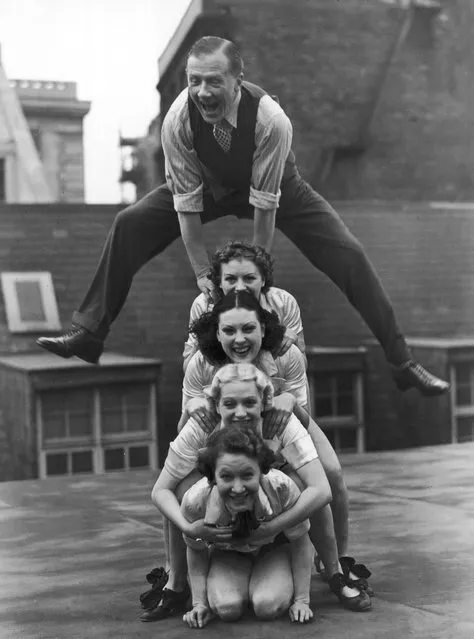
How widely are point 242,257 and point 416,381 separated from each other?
4.09 m

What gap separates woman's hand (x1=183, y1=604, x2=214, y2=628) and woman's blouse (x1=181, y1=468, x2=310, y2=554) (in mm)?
192

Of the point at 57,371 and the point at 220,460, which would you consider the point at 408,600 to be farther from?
the point at 57,371

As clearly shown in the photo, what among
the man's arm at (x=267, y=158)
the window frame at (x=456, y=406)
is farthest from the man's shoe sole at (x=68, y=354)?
the window frame at (x=456, y=406)

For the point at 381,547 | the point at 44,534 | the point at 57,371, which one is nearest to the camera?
the point at 381,547

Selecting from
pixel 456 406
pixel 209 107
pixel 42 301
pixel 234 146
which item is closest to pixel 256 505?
pixel 209 107

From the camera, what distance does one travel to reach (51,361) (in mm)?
7652

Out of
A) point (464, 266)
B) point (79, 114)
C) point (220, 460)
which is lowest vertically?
point (220, 460)

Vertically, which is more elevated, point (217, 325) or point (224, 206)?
point (224, 206)

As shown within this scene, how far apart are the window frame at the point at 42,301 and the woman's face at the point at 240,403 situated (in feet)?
14.7

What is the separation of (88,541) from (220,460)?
2084 millimetres

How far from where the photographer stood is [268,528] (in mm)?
3371

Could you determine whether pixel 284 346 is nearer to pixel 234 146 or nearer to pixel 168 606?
pixel 168 606

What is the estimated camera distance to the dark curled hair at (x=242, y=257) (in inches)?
148

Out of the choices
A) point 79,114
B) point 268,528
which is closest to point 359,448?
point 79,114
